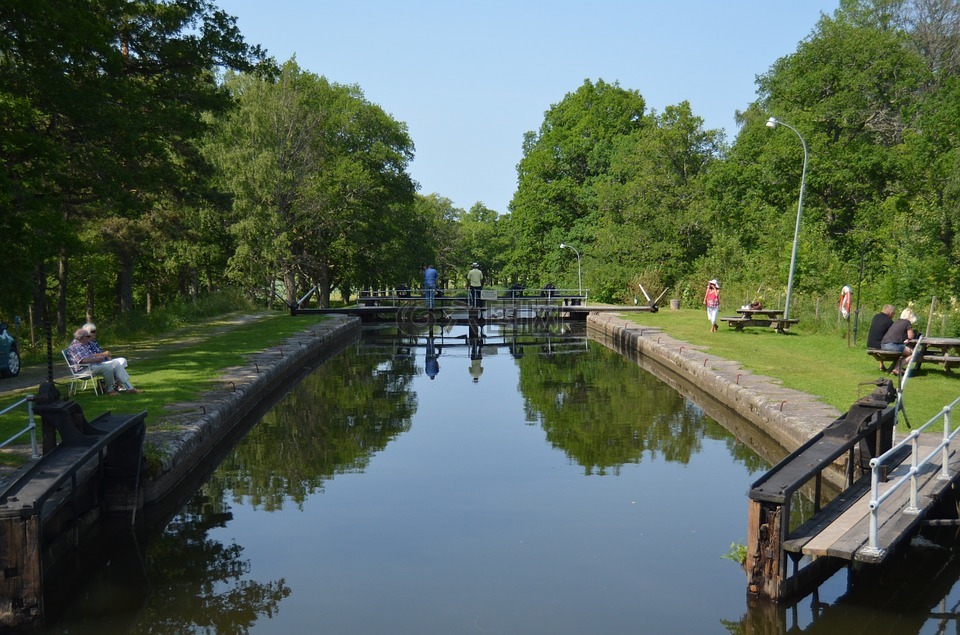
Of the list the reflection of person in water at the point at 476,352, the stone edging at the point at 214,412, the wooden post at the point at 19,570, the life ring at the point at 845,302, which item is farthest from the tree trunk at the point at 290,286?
the wooden post at the point at 19,570

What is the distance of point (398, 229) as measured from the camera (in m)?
50.1

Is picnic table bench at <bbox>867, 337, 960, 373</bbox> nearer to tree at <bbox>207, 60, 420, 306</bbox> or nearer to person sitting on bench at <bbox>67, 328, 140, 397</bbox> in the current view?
person sitting on bench at <bbox>67, 328, 140, 397</bbox>

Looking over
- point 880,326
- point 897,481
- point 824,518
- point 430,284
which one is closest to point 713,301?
point 880,326

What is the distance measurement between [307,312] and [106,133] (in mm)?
19358

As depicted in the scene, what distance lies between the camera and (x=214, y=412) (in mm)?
12242

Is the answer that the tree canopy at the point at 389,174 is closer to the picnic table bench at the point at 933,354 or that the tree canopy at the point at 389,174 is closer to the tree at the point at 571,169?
the tree at the point at 571,169

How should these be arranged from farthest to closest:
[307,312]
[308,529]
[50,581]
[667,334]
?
[307,312] → [667,334] → [308,529] → [50,581]

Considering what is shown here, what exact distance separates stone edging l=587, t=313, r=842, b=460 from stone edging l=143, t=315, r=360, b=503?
25.4 feet

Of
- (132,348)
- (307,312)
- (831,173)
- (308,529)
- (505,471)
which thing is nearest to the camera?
(308,529)

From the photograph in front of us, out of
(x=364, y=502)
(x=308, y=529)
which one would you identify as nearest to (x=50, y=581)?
(x=308, y=529)

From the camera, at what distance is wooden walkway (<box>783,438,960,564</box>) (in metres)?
6.68

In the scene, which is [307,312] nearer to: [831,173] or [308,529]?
[831,173]

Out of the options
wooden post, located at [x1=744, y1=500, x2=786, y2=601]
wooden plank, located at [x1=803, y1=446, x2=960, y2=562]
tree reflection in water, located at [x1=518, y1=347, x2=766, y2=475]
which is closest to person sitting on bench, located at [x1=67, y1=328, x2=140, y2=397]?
tree reflection in water, located at [x1=518, y1=347, x2=766, y2=475]

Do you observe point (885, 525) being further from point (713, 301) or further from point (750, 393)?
point (713, 301)
